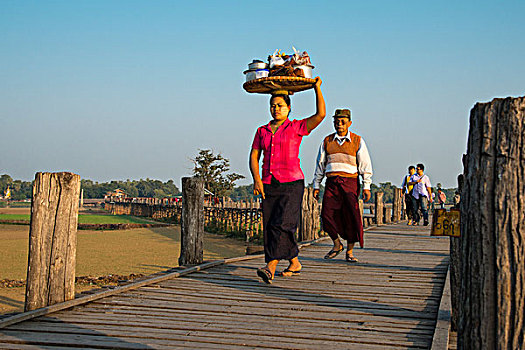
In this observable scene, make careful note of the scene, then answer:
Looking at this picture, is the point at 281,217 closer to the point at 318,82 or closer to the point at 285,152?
the point at 285,152

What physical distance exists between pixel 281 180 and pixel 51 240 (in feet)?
7.71

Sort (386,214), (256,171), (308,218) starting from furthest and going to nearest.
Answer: (386,214)
(308,218)
(256,171)

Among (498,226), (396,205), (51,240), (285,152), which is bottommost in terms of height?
(51,240)

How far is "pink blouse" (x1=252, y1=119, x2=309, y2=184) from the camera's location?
562 centimetres

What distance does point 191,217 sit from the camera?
666 cm

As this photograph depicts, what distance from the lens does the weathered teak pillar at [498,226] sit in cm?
209

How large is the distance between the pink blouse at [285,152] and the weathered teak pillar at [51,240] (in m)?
2.05

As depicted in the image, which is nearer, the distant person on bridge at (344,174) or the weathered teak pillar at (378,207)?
the distant person on bridge at (344,174)

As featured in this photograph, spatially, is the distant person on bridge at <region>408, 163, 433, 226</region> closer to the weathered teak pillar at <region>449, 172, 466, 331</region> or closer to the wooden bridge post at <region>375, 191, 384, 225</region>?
the wooden bridge post at <region>375, 191, 384, 225</region>

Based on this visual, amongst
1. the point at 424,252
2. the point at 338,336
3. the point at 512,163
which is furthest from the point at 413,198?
the point at 512,163

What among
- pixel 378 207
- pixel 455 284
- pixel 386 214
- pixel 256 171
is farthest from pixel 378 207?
pixel 455 284

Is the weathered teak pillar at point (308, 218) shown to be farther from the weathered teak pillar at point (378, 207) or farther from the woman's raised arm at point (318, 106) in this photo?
the weathered teak pillar at point (378, 207)

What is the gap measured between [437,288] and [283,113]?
7.71 ft

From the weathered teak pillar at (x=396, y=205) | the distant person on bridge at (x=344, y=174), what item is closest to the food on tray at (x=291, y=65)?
the distant person on bridge at (x=344, y=174)
